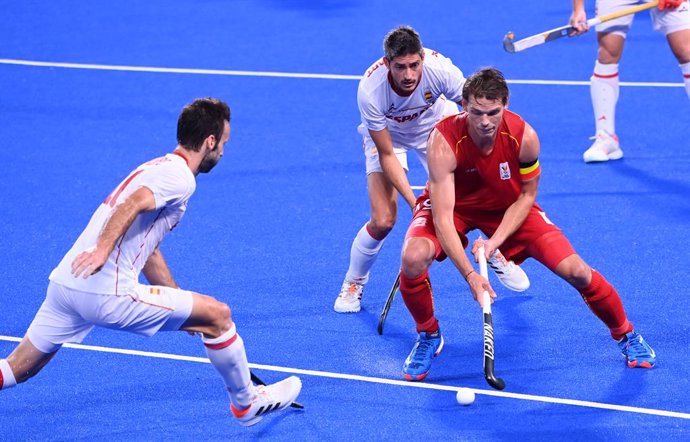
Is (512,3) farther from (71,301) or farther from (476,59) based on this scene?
(71,301)

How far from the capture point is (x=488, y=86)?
526 centimetres

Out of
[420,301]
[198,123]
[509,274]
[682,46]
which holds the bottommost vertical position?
[509,274]

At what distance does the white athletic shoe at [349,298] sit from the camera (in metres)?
6.47

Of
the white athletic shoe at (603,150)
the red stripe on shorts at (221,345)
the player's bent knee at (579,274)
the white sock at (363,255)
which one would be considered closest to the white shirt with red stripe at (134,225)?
the red stripe on shorts at (221,345)

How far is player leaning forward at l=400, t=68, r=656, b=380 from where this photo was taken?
215 inches

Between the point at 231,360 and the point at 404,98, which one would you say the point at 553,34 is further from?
the point at 231,360

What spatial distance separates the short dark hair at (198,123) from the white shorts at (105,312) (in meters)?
0.65

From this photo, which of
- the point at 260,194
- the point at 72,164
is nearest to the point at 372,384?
the point at 260,194

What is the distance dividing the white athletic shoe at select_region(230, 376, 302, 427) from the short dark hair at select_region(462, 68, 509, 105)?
63.7 inches

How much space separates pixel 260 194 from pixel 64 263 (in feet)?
11.7

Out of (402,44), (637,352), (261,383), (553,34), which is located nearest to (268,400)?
(261,383)

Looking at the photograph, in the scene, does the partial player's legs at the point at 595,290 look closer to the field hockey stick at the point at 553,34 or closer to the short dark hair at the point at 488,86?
the short dark hair at the point at 488,86

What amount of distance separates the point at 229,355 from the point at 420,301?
1.22 metres

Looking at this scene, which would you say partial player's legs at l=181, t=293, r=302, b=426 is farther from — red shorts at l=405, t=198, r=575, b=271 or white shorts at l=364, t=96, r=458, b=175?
white shorts at l=364, t=96, r=458, b=175
